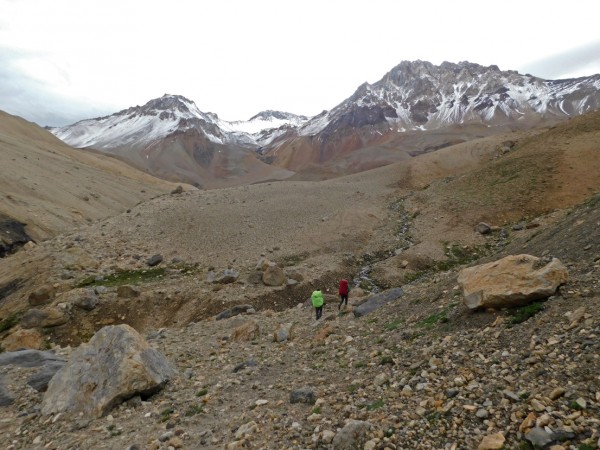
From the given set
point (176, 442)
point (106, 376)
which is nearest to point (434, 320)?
point (176, 442)

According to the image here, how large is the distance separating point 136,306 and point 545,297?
23.3 m

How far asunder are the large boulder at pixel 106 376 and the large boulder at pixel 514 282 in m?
10.1

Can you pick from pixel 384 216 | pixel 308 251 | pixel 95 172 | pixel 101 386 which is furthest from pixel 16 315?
pixel 95 172

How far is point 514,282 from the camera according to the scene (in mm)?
11477

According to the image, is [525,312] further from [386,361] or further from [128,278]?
[128,278]

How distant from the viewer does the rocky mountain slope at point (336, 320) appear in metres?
8.22

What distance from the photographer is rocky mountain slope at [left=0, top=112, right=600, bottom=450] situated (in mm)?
8219

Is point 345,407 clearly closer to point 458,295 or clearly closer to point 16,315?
point 458,295

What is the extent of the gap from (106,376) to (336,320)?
970cm

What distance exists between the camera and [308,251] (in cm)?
3516

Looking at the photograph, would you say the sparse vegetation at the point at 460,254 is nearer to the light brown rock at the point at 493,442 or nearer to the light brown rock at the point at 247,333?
the light brown rock at the point at 247,333

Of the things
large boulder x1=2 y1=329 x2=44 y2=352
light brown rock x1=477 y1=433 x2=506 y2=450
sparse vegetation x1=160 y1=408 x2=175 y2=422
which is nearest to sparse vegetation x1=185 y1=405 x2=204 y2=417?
sparse vegetation x1=160 y1=408 x2=175 y2=422

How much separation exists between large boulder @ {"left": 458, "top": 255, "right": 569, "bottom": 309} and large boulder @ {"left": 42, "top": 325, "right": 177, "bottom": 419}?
1007 centimetres

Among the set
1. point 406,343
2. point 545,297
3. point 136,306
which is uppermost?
point 545,297
